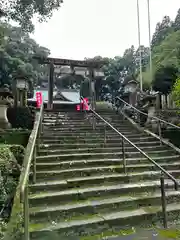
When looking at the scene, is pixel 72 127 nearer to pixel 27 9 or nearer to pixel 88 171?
pixel 88 171

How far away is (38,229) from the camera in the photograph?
304cm

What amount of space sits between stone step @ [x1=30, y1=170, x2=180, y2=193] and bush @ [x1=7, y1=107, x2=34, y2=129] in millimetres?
4227

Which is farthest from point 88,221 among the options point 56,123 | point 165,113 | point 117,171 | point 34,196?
point 165,113

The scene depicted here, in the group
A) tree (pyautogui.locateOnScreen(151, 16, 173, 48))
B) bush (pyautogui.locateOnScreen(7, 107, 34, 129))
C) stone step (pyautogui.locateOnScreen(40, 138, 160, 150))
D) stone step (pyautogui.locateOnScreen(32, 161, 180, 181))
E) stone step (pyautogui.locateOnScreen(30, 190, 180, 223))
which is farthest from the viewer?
tree (pyautogui.locateOnScreen(151, 16, 173, 48))

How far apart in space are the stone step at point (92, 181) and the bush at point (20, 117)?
4227 mm

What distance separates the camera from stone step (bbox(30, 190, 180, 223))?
338 cm

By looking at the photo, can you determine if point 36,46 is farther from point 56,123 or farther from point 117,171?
point 117,171

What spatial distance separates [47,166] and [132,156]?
7.13 ft

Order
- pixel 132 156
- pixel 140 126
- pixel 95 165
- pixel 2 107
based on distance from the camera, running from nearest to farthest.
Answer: pixel 95 165 → pixel 132 156 → pixel 2 107 → pixel 140 126

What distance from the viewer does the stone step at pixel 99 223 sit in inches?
120

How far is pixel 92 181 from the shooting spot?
4.41 m

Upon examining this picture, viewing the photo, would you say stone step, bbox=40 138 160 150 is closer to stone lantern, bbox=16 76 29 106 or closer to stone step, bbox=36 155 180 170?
stone step, bbox=36 155 180 170

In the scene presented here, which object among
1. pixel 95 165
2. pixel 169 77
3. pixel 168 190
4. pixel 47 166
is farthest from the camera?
pixel 169 77

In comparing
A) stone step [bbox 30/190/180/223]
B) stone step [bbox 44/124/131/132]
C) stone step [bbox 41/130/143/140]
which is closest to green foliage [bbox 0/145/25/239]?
stone step [bbox 30/190/180/223]
